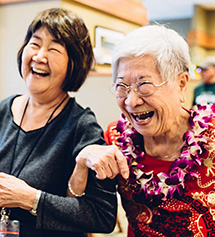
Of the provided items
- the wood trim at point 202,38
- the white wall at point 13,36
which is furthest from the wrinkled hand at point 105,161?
the wood trim at point 202,38

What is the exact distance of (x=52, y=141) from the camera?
1555 mm

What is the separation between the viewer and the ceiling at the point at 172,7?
10.8 metres

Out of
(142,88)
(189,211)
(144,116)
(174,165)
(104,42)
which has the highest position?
(104,42)

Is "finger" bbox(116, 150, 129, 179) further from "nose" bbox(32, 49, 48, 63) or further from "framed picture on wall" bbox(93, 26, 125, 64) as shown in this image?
"framed picture on wall" bbox(93, 26, 125, 64)

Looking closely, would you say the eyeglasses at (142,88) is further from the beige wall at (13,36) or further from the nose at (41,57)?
the beige wall at (13,36)

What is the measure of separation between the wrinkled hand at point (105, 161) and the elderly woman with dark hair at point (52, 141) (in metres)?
0.10

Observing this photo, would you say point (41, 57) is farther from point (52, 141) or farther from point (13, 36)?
point (13, 36)

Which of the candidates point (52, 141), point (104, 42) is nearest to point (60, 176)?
point (52, 141)

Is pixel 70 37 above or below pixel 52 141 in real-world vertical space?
above

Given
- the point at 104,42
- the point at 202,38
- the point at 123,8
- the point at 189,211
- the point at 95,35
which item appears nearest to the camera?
the point at 189,211

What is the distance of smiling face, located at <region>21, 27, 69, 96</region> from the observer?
1.55m

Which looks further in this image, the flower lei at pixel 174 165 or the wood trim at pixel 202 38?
the wood trim at pixel 202 38

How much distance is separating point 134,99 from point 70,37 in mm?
387

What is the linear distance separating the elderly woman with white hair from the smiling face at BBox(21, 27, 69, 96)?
0.23m
